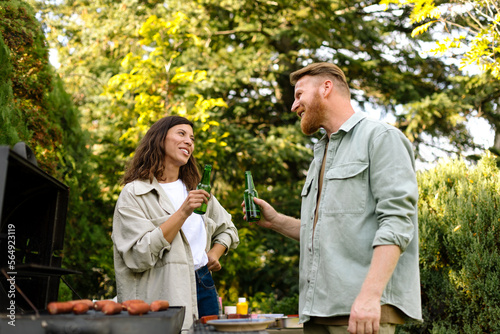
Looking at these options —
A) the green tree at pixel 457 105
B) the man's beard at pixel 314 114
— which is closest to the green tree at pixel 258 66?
the green tree at pixel 457 105

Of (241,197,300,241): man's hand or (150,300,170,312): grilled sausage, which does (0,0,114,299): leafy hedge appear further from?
(150,300,170,312): grilled sausage

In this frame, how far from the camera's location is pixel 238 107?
991 cm

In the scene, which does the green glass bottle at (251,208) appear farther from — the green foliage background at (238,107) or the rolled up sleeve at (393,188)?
the green foliage background at (238,107)

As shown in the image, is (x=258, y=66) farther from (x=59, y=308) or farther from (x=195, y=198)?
(x=59, y=308)

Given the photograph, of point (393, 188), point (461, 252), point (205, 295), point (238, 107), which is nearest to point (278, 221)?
point (205, 295)

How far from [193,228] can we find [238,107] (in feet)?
23.2

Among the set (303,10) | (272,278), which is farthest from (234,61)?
(272,278)

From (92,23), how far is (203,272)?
8.65 metres

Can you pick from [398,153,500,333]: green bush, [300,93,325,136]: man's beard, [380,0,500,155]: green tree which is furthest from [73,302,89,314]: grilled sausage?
[380,0,500,155]: green tree

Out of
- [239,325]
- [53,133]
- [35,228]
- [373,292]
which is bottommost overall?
[239,325]

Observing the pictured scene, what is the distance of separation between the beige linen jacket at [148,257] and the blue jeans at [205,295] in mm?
162

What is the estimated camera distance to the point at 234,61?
10.2m

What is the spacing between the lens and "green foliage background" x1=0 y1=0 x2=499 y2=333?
4.37 m

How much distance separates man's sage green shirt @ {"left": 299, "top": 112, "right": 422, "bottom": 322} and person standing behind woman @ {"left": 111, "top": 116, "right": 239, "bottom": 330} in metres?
0.67
